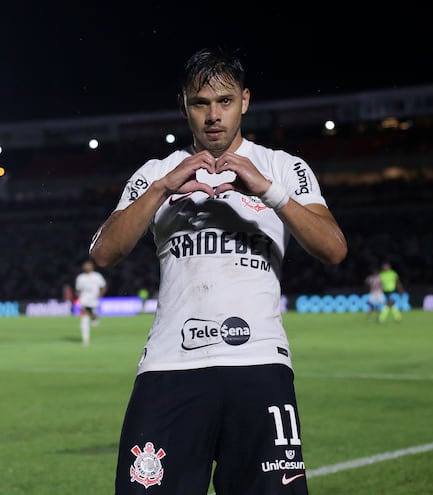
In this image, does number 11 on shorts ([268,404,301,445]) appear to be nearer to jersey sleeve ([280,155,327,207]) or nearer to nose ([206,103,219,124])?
jersey sleeve ([280,155,327,207])

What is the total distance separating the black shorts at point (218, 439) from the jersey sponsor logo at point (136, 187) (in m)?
0.70

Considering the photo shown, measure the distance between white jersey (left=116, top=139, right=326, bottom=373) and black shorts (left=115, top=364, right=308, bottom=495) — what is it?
3.4 inches

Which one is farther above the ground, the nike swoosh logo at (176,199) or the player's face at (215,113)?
the player's face at (215,113)

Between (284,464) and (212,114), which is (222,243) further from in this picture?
(284,464)

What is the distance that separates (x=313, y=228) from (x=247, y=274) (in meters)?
0.29

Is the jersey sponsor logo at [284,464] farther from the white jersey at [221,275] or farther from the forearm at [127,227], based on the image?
the forearm at [127,227]

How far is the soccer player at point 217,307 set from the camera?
3.54 m

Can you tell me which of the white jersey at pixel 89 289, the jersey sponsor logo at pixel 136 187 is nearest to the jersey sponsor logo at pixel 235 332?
the jersey sponsor logo at pixel 136 187

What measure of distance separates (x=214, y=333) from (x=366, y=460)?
17.4ft

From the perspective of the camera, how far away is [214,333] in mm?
3613

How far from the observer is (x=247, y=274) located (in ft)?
12.1

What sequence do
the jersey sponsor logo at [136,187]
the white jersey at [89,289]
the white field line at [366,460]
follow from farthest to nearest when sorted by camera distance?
1. the white jersey at [89,289]
2. the white field line at [366,460]
3. the jersey sponsor logo at [136,187]

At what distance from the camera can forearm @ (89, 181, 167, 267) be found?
11.9 ft

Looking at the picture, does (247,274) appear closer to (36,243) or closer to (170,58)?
(170,58)
